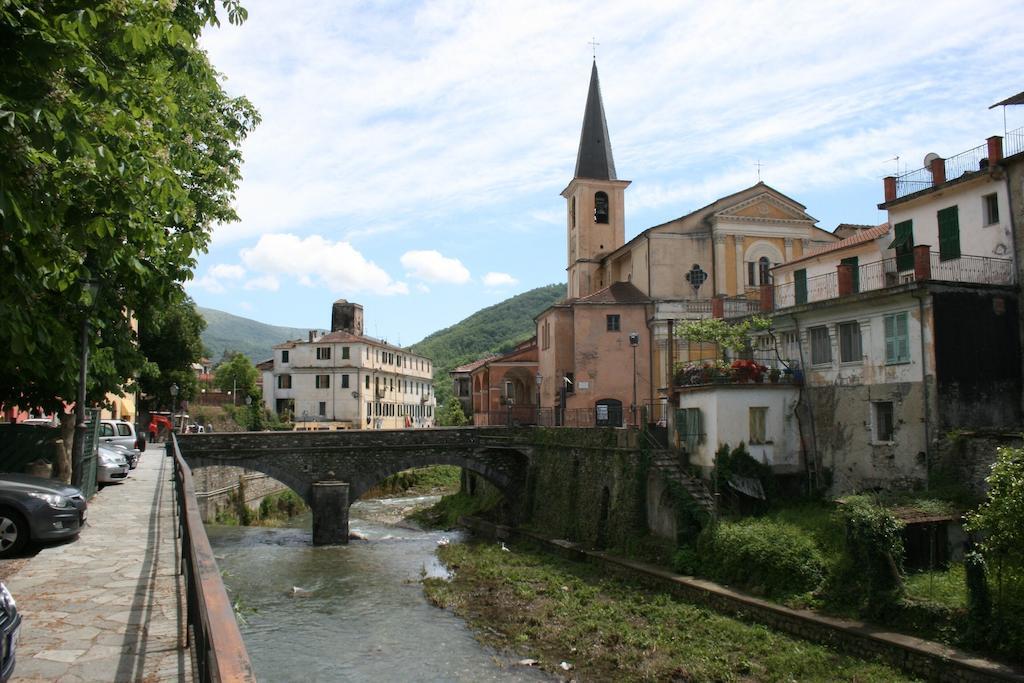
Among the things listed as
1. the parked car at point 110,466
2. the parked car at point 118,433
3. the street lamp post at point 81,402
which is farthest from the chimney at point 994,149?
the parked car at point 118,433

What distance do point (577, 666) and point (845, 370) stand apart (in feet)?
39.6

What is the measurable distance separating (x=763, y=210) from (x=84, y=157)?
39.4 meters

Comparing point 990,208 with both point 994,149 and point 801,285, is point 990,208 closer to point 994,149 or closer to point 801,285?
point 994,149

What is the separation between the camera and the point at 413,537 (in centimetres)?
4069

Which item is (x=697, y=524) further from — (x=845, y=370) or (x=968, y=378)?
(x=968, y=378)

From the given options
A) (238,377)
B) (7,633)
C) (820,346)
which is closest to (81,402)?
(7,633)

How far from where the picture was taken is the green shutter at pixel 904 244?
84.7ft

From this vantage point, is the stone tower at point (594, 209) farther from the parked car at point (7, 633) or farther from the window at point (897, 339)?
the parked car at point (7, 633)

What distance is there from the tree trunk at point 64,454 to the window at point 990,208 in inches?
963

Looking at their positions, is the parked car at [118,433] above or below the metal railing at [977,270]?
below

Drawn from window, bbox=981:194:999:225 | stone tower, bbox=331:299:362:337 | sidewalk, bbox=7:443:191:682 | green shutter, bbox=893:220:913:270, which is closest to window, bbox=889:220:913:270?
green shutter, bbox=893:220:913:270

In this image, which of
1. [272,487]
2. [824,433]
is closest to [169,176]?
[824,433]

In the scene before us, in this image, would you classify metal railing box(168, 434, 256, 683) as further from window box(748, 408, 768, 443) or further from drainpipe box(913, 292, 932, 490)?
window box(748, 408, 768, 443)

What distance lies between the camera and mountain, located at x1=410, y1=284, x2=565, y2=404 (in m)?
163
